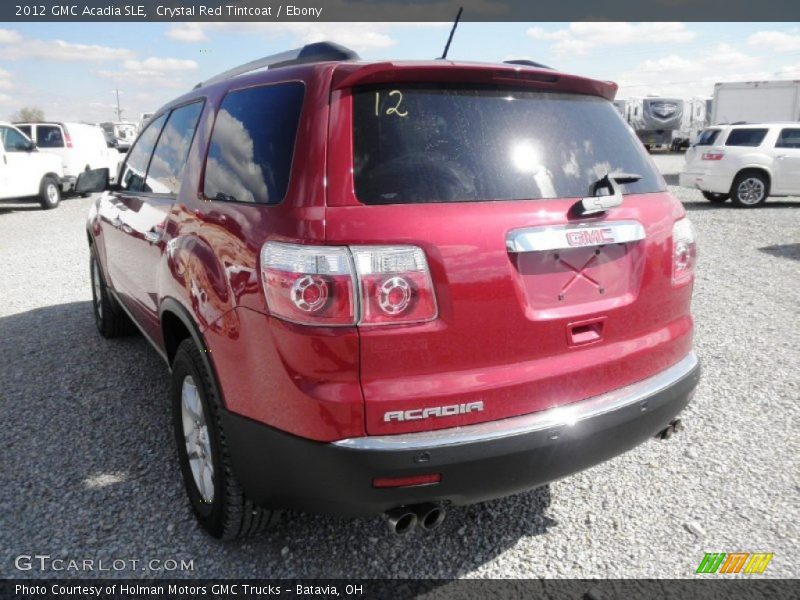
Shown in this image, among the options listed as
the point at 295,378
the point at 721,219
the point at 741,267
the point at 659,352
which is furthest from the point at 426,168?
the point at 721,219

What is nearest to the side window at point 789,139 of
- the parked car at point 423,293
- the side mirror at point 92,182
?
the parked car at point 423,293

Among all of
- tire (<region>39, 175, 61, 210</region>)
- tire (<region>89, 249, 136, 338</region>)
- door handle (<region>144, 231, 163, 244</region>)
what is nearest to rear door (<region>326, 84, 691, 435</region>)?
door handle (<region>144, 231, 163, 244</region>)

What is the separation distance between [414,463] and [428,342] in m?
0.37

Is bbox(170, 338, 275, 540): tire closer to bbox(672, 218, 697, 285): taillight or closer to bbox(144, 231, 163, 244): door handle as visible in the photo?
bbox(144, 231, 163, 244): door handle

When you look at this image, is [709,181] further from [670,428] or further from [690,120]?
[690,120]

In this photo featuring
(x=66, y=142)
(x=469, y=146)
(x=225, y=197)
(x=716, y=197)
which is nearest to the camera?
(x=469, y=146)

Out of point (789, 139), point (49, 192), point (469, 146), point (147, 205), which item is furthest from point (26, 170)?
point (789, 139)

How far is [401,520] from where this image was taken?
212 cm

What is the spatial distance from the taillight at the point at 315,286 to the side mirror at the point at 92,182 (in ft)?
9.87

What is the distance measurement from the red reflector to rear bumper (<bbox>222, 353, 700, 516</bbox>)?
17 millimetres

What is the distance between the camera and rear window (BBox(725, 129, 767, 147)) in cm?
1393

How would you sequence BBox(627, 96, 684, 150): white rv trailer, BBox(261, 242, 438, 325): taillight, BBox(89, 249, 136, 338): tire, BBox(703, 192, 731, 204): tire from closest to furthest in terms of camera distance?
BBox(261, 242, 438, 325): taillight
BBox(89, 249, 136, 338): tire
BBox(703, 192, 731, 204): tire
BBox(627, 96, 684, 150): white rv trailer

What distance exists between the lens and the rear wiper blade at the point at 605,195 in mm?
2254

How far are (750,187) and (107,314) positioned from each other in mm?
13305
